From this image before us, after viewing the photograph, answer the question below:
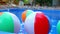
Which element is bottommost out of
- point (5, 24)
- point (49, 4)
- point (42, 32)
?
point (49, 4)

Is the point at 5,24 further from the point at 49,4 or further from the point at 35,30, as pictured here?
the point at 49,4

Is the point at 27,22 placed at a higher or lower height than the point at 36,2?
higher

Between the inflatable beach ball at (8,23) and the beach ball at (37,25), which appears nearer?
the inflatable beach ball at (8,23)

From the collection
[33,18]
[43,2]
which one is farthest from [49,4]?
[33,18]

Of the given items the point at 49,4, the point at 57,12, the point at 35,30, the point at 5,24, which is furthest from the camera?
the point at 49,4

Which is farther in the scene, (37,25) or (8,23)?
(37,25)

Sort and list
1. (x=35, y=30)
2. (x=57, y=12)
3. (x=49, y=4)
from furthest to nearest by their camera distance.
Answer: (x=49, y=4)
(x=57, y=12)
(x=35, y=30)

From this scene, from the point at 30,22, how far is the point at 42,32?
8.1 inches

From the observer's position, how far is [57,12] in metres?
7.04

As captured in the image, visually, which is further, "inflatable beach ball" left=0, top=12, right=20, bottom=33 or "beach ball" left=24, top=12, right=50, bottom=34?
"beach ball" left=24, top=12, right=50, bottom=34

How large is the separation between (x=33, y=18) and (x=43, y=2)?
8.97 metres

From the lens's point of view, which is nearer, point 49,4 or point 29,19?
point 29,19

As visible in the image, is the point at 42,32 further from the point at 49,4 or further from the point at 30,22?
the point at 49,4

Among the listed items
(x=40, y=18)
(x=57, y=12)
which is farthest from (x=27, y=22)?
(x=57, y=12)
